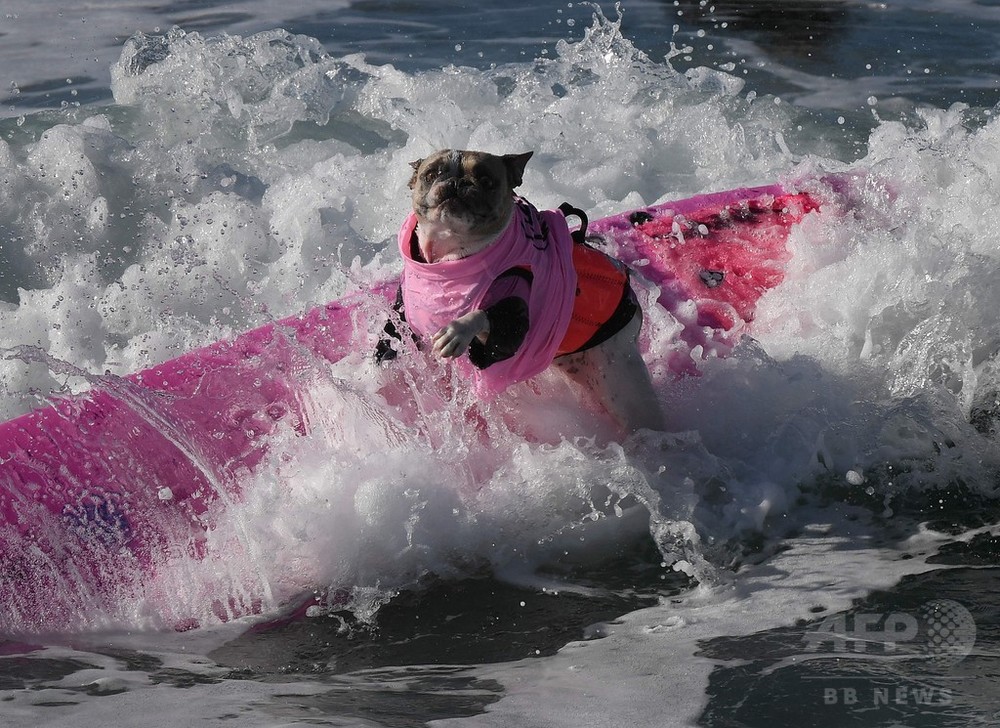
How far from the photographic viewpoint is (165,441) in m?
3.92

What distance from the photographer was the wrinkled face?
10.2ft

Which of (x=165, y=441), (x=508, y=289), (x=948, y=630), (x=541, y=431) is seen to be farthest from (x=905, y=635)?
(x=165, y=441)

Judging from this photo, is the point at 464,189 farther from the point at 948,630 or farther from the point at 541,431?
the point at 948,630

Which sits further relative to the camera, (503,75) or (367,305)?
(503,75)

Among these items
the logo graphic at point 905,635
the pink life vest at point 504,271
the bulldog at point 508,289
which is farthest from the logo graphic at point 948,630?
the pink life vest at point 504,271

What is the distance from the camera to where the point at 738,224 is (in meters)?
5.02

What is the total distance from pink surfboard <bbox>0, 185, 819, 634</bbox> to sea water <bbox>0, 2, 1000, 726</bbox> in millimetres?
122

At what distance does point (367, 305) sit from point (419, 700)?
189 cm

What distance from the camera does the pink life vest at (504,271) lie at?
3.26 metres

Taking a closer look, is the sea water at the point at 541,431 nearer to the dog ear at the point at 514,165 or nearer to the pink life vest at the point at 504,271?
the pink life vest at the point at 504,271

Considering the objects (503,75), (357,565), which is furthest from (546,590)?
(503,75)

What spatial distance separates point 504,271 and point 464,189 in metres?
0.31

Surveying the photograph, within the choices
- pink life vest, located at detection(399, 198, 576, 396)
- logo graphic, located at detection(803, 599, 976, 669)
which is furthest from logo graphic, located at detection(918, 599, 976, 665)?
pink life vest, located at detection(399, 198, 576, 396)

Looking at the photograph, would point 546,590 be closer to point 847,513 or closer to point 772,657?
point 772,657
